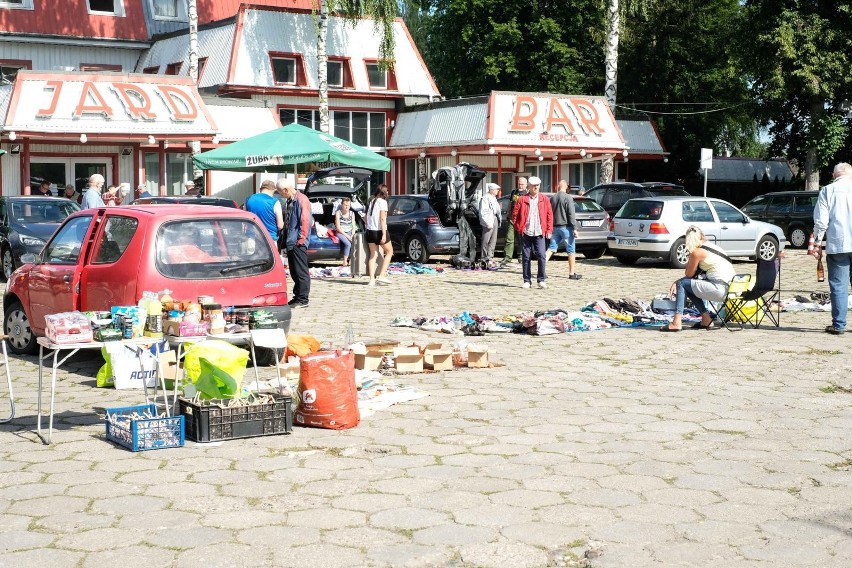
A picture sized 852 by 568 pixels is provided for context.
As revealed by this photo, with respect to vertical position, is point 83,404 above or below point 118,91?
below

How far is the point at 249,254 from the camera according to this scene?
33.3 feet

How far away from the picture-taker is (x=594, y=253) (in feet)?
84.0

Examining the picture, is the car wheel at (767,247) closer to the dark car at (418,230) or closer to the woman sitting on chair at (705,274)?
the dark car at (418,230)

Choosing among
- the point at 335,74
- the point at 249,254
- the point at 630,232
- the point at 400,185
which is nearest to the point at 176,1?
the point at 335,74

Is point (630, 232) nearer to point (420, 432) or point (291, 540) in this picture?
point (420, 432)

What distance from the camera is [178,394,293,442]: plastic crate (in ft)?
23.8

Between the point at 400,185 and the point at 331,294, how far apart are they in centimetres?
2213

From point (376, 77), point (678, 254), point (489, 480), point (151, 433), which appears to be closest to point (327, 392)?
point (151, 433)

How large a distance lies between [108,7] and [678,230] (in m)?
26.7

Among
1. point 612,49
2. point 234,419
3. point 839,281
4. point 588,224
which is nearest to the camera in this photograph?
point 234,419

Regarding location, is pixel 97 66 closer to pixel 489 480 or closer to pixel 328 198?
pixel 328 198

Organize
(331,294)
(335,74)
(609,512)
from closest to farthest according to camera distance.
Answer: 1. (609,512)
2. (331,294)
3. (335,74)

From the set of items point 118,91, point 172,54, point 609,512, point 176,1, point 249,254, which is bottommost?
point 609,512

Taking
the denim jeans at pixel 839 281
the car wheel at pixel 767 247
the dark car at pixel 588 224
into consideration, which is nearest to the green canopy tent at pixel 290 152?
the dark car at pixel 588 224
